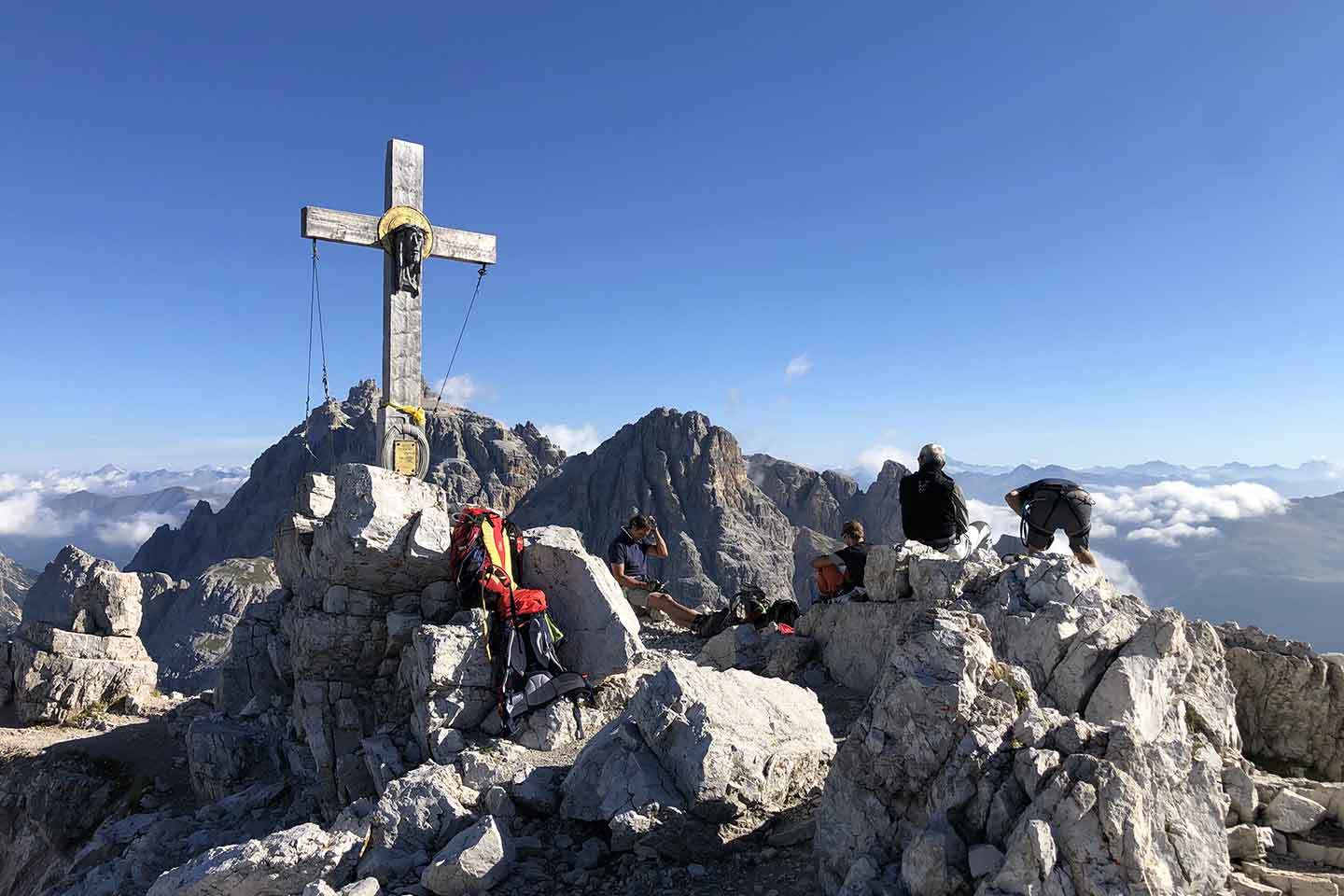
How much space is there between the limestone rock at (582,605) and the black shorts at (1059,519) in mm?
6722

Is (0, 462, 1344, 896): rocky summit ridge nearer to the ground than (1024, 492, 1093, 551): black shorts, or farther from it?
nearer to the ground

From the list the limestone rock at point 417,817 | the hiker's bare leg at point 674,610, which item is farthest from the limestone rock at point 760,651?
the limestone rock at point 417,817

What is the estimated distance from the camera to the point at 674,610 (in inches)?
695

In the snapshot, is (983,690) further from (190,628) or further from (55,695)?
(190,628)

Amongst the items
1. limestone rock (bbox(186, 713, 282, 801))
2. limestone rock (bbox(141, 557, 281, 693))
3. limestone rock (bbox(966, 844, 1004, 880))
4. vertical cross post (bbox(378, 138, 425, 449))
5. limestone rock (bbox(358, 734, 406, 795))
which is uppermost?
vertical cross post (bbox(378, 138, 425, 449))

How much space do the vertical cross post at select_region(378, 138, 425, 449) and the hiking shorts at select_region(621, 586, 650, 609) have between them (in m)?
6.57

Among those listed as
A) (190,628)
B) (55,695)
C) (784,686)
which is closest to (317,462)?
(190,628)

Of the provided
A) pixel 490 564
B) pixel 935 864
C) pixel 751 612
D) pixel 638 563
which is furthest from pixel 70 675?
pixel 935 864

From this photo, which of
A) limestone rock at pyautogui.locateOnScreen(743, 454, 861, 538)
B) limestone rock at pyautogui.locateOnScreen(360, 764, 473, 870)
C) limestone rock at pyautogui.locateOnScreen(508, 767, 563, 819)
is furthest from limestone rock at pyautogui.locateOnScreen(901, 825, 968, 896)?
limestone rock at pyautogui.locateOnScreen(743, 454, 861, 538)

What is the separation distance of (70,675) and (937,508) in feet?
65.4

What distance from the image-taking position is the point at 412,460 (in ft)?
49.1

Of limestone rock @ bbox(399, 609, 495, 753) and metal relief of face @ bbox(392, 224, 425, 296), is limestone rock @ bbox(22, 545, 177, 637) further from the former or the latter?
limestone rock @ bbox(399, 609, 495, 753)

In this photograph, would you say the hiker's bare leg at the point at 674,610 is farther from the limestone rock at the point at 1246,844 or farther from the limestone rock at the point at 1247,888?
the limestone rock at the point at 1247,888

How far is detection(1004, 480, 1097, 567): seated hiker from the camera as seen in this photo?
12484 mm
